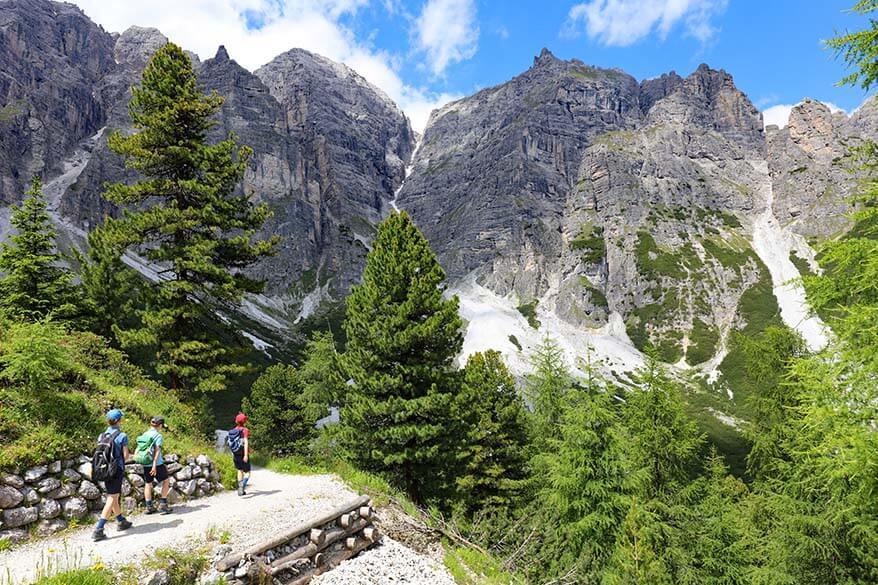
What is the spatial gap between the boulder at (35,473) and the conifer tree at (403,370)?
836 cm

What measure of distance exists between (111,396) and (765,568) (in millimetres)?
21036

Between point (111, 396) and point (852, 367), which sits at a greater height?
point (852, 367)

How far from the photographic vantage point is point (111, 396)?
11.6 metres

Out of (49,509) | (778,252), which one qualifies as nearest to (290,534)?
(49,509)

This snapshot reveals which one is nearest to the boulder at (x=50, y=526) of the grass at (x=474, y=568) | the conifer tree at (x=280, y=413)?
the grass at (x=474, y=568)

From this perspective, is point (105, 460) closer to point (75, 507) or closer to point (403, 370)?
point (75, 507)

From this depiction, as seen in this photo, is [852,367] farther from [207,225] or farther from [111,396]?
[207,225]

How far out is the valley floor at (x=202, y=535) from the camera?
22.4ft

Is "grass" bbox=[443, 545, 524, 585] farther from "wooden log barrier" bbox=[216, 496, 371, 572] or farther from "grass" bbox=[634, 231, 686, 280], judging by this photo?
"grass" bbox=[634, 231, 686, 280]

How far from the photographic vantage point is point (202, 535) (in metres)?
8.14

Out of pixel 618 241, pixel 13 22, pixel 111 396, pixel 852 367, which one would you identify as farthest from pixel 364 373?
pixel 13 22

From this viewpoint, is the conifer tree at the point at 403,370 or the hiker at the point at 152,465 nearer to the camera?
the hiker at the point at 152,465

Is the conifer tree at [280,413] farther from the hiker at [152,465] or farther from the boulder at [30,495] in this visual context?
the boulder at [30,495]

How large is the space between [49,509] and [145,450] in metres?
1.71
